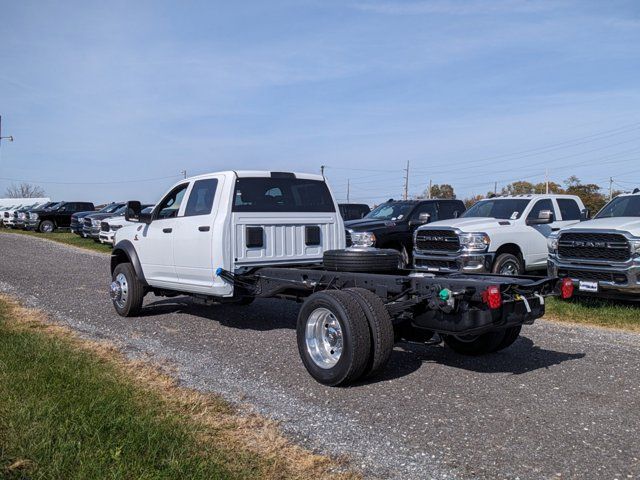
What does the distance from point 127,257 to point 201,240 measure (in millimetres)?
2361

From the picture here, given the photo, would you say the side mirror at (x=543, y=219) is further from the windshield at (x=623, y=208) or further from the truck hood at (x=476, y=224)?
the windshield at (x=623, y=208)

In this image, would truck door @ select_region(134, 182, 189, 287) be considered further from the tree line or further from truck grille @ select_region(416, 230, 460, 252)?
the tree line

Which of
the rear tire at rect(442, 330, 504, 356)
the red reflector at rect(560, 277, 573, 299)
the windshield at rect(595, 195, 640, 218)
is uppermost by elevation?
the windshield at rect(595, 195, 640, 218)

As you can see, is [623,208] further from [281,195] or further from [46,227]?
[46,227]

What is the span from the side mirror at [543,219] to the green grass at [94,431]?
8506 millimetres

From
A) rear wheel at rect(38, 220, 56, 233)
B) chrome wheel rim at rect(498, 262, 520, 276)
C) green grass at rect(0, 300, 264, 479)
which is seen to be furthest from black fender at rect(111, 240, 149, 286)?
rear wheel at rect(38, 220, 56, 233)

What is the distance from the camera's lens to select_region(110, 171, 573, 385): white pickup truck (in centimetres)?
545

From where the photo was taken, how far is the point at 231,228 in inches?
295

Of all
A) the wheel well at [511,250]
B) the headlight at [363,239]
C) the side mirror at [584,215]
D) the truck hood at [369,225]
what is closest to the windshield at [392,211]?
the truck hood at [369,225]

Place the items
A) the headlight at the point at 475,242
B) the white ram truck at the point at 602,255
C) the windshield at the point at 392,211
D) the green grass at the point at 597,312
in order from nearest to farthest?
the green grass at the point at 597,312 < the white ram truck at the point at 602,255 < the headlight at the point at 475,242 < the windshield at the point at 392,211

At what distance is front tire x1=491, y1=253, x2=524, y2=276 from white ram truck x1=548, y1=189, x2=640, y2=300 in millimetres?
1153

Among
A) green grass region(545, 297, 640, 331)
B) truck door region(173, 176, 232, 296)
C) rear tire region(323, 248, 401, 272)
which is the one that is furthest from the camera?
green grass region(545, 297, 640, 331)

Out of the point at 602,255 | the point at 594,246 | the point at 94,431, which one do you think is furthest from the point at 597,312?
the point at 94,431

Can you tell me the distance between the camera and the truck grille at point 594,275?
9250mm
